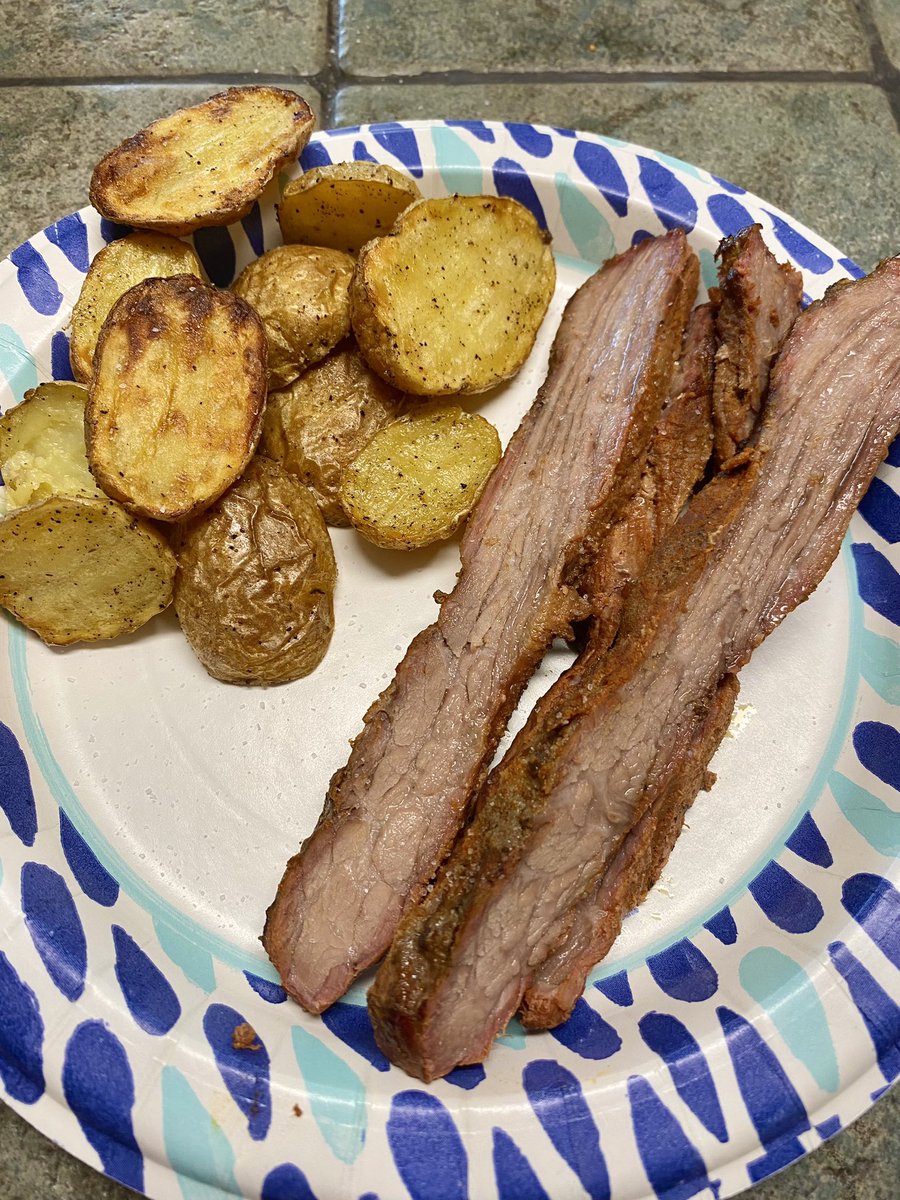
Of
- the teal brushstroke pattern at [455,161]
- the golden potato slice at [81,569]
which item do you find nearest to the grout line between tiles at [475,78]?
the teal brushstroke pattern at [455,161]

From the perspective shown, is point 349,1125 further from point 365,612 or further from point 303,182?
point 303,182

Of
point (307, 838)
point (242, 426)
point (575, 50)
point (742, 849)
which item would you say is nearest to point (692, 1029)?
point (742, 849)

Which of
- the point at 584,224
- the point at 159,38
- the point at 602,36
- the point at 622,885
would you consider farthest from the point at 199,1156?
the point at 602,36

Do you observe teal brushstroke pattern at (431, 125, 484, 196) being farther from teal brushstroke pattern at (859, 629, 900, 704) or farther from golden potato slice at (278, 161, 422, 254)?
teal brushstroke pattern at (859, 629, 900, 704)

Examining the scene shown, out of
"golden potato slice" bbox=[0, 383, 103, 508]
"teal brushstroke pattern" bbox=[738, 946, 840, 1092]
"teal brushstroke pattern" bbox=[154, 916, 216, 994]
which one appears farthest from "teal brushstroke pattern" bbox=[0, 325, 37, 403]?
"teal brushstroke pattern" bbox=[738, 946, 840, 1092]

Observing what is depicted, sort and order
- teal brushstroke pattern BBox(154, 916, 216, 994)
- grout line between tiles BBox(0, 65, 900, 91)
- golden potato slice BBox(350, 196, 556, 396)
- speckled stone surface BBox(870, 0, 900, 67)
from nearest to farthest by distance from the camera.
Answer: teal brushstroke pattern BBox(154, 916, 216, 994) → golden potato slice BBox(350, 196, 556, 396) → grout line between tiles BBox(0, 65, 900, 91) → speckled stone surface BBox(870, 0, 900, 67)

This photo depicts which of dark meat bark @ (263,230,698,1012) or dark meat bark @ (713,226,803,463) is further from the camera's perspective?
dark meat bark @ (713,226,803,463)
